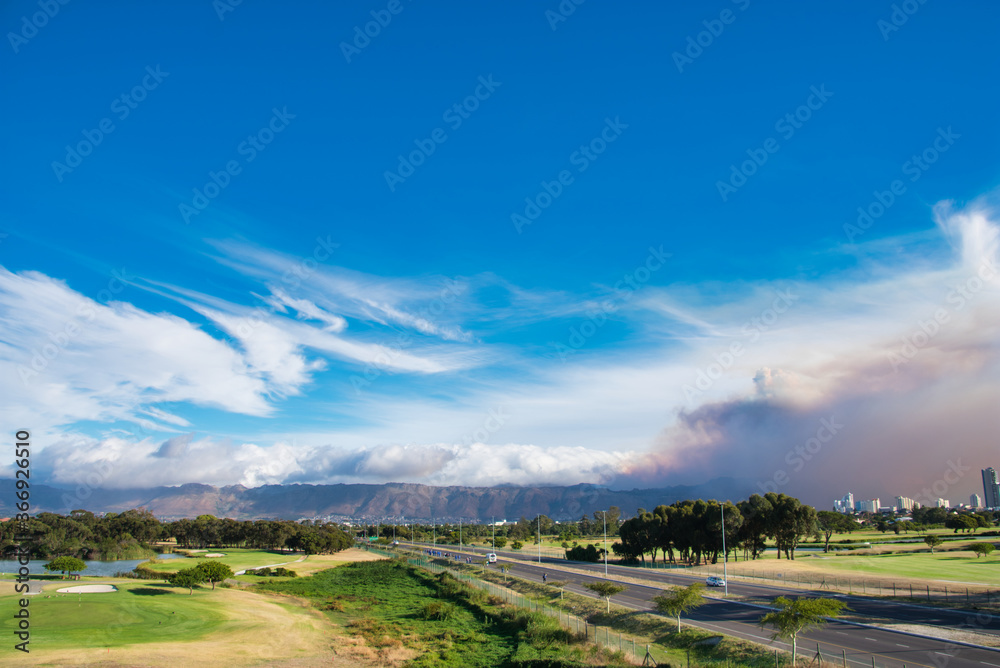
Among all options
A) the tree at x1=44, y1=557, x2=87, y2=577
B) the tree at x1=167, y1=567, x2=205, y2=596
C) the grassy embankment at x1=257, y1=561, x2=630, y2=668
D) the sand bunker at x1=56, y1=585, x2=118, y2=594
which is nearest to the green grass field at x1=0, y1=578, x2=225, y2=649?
the tree at x1=167, y1=567, x2=205, y2=596

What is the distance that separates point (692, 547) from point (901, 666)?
74.7m

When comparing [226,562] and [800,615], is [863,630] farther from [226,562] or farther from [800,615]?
[226,562]

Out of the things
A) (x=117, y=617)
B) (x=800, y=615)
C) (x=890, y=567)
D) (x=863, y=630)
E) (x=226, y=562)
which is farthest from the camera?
(x=226, y=562)

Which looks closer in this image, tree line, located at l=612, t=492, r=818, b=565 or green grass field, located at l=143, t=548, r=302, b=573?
tree line, located at l=612, t=492, r=818, b=565

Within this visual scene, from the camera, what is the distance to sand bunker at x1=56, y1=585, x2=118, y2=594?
65.4 meters

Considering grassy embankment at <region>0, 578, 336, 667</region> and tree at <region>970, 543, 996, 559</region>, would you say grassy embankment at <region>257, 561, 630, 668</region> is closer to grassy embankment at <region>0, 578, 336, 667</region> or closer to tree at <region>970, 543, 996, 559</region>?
grassy embankment at <region>0, 578, 336, 667</region>

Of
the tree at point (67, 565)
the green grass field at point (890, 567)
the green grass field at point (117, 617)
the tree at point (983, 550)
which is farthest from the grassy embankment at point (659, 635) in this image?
the tree at point (983, 550)

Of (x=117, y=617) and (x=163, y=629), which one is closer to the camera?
(x=163, y=629)

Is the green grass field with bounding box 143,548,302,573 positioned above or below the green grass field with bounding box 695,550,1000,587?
below

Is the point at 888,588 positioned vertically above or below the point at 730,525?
below

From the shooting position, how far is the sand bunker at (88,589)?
2574 inches

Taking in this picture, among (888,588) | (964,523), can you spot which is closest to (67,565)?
(888,588)

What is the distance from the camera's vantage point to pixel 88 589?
220ft

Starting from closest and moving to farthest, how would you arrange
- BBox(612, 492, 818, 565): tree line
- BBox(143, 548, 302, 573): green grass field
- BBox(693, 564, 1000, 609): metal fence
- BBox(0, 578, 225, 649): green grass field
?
BBox(0, 578, 225, 649): green grass field, BBox(693, 564, 1000, 609): metal fence, BBox(612, 492, 818, 565): tree line, BBox(143, 548, 302, 573): green grass field
